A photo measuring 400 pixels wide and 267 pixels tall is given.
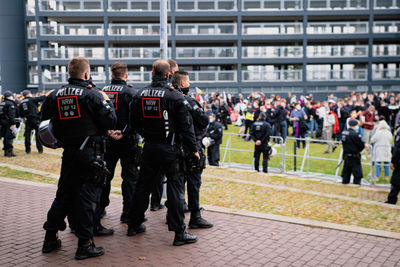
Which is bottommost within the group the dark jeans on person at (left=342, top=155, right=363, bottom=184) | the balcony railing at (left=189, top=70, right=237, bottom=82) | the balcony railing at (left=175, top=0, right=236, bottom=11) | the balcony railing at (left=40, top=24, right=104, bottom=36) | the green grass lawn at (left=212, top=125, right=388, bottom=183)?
the green grass lawn at (left=212, top=125, right=388, bottom=183)

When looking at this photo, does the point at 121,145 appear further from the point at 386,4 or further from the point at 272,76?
the point at 386,4

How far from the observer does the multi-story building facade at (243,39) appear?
41312 millimetres

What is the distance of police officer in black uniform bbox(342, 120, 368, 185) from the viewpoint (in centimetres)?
1109

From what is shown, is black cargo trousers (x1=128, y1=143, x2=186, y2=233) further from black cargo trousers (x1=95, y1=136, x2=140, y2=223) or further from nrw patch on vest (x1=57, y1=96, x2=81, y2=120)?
nrw patch on vest (x1=57, y1=96, x2=81, y2=120)

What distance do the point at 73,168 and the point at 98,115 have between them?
0.68 meters

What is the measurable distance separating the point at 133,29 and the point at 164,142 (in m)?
39.2

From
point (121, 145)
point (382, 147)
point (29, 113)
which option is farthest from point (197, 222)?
point (29, 113)

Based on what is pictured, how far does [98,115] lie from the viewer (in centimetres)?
482

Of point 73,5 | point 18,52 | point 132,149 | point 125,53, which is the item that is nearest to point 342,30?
point 125,53

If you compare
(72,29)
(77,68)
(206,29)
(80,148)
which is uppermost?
(206,29)

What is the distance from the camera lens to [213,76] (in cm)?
4109

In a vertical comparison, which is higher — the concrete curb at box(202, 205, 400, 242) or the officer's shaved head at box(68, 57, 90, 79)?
the officer's shaved head at box(68, 57, 90, 79)

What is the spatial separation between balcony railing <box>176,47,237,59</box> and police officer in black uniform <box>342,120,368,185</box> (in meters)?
31.1

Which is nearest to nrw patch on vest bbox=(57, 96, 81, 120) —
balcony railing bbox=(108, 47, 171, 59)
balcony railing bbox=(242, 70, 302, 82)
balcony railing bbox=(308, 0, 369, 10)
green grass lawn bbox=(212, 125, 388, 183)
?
green grass lawn bbox=(212, 125, 388, 183)
